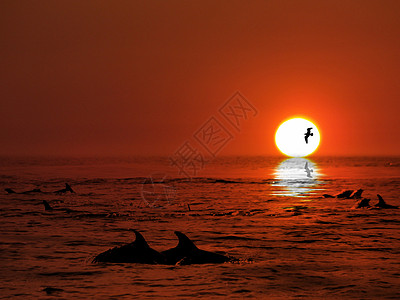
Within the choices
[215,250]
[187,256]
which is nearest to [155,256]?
[187,256]

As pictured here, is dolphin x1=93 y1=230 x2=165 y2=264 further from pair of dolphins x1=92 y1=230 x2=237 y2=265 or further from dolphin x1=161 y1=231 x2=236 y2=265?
dolphin x1=161 y1=231 x2=236 y2=265

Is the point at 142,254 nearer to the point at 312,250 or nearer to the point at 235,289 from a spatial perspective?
the point at 235,289

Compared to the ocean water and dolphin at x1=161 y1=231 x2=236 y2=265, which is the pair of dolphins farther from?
the ocean water

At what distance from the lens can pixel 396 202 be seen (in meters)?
34.0

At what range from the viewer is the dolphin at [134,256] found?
1441cm

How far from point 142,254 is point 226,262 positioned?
7.54 feet

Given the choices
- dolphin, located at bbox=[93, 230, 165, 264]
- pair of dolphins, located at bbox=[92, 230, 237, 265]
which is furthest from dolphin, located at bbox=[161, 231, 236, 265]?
dolphin, located at bbox=[93, 230, 165, 264]

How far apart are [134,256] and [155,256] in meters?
0.56

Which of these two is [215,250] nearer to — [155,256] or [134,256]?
[155,256]

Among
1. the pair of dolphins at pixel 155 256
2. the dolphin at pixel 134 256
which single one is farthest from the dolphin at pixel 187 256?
the dolphin at pixel 134 256

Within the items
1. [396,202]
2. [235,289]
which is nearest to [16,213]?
[235,289]

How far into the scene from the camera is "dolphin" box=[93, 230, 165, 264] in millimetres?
14414

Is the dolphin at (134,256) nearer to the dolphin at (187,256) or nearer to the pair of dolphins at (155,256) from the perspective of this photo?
the pair of dolphins at (155,256)

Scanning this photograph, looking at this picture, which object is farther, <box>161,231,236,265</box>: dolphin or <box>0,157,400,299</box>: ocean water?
<box>161,231,236,265</box>: dolphin
